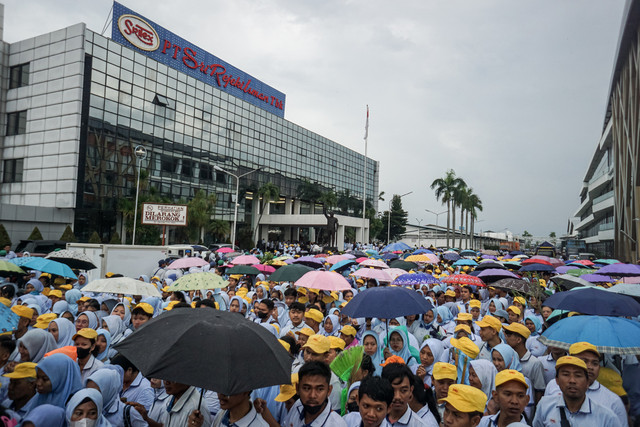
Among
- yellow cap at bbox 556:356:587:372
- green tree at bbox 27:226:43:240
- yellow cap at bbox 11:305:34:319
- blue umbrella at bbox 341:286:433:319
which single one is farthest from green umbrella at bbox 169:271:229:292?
green tree at bbox 27:226:43:240

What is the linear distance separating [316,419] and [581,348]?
95.2 inches

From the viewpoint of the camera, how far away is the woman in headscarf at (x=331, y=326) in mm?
6547

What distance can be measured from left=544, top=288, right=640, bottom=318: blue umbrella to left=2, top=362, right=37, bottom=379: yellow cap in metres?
5.68

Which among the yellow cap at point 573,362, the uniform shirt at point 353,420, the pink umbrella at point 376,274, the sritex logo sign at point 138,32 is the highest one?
the sritex logo sign at point 138,32

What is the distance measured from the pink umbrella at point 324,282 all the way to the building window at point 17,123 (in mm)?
37024

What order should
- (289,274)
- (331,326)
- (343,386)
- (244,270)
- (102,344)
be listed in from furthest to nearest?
(244,270)
(289,274)
(331,326)
(102,344)
(343,386)

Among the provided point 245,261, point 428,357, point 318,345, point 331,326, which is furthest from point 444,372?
point 245,261

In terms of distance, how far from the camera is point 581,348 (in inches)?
148

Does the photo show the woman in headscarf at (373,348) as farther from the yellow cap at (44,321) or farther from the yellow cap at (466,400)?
the yellow cap at (44,321)

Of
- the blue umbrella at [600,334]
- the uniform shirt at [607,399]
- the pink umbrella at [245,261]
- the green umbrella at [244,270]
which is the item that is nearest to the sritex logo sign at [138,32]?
the pink umbrella at [245,261]

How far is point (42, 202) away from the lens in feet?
109

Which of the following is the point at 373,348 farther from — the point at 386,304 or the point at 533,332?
the point at 533,332

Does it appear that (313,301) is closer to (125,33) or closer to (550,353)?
(550,353)

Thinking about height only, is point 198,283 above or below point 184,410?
above
